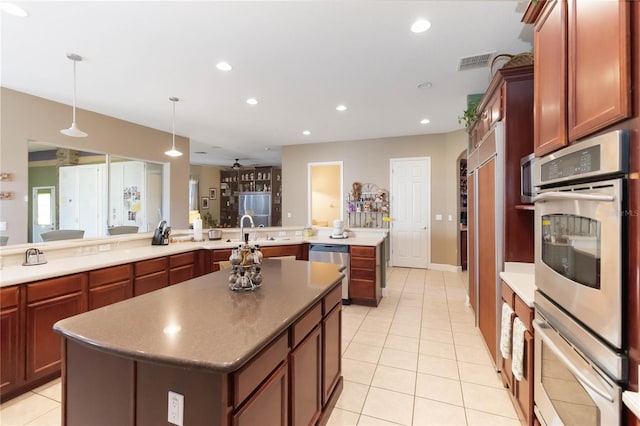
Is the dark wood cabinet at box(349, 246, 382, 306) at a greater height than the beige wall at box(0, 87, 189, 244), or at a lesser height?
lesser

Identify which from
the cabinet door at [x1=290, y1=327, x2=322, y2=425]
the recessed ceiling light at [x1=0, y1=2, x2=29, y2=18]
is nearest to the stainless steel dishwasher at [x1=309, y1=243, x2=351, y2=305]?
the cabinet door at [x1=290, y1=327, x2=322, y2=425]

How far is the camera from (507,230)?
2.25 metres

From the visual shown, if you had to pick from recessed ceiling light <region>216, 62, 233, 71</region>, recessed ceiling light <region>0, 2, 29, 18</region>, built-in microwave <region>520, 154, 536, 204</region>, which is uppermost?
recessed ceiling light <region>216, 62, 233, 71</region>

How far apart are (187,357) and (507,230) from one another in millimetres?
2310

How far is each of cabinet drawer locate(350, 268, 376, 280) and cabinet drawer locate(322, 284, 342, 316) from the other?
1.89 metres

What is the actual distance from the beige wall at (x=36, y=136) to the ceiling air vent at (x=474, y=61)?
5.19 meters

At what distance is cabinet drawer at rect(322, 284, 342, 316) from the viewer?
1.82 meters

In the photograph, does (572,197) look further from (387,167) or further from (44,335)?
(387,167)

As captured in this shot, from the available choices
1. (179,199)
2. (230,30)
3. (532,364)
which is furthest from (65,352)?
(179,199)

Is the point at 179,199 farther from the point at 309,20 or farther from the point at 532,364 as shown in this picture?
the point at 532,364

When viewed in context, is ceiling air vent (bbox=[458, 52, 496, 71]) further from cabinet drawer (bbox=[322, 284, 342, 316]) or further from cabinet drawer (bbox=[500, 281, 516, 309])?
cabinet drawer (bbox=[322, 284, 342, 316])

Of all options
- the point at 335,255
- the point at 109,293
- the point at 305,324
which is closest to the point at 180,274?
the point at 109,293

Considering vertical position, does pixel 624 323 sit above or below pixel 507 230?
below

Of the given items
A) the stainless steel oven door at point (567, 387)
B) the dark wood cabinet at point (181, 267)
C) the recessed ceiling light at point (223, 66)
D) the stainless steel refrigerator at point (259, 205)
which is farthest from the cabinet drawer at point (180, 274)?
the stainless steel refrigerator at point (259, 205)
